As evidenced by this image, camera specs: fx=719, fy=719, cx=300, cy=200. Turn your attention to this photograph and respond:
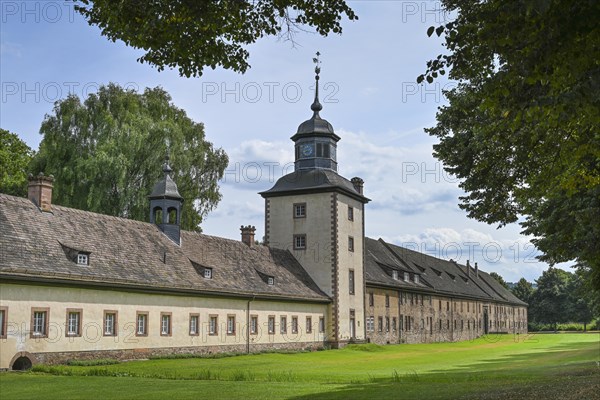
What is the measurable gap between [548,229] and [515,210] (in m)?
1.80

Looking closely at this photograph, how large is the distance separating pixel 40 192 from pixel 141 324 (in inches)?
273

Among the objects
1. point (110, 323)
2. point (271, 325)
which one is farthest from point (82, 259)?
point (271, 325)

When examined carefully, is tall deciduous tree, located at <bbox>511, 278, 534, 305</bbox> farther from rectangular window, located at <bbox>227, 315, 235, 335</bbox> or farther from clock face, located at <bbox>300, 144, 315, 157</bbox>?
rectangular window, located at <bbox>227, 315, 235, 335</bbox>

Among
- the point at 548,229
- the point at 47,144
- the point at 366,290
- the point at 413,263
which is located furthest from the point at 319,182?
the point at 548,229

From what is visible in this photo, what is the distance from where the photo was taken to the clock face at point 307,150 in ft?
155

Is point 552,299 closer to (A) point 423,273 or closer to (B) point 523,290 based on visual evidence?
(B) point 523,290

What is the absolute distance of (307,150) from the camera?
47.5 meters

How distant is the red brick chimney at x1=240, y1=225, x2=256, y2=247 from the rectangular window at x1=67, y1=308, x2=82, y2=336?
58.0ft

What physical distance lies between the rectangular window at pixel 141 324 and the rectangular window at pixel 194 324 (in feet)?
10.5

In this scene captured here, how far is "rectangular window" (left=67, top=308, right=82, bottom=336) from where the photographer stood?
88.1 ft

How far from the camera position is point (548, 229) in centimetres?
1875

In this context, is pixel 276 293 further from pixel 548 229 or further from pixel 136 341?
pixel 548 229

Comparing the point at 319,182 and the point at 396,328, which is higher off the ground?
the point at 319,182

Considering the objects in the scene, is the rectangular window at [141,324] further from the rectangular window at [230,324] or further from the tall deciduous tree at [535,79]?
the tall deciduous tree at [535,79]
